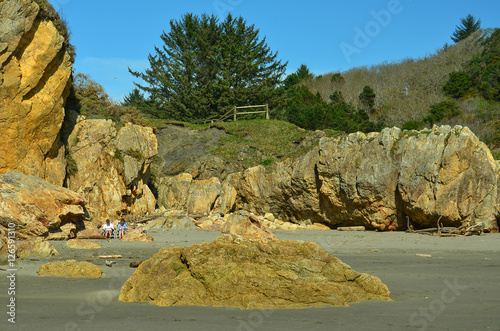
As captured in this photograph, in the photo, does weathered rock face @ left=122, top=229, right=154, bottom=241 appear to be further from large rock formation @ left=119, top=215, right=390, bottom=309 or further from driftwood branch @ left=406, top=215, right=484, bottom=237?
driftwood branch @ left=406, top=215, right=484, bottom=237

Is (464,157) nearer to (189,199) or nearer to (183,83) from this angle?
(189,199)

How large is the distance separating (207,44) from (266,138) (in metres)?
15.0

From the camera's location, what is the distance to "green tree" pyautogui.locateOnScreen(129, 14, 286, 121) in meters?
43.6

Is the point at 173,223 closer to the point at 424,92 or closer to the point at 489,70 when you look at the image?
the point at 489,70

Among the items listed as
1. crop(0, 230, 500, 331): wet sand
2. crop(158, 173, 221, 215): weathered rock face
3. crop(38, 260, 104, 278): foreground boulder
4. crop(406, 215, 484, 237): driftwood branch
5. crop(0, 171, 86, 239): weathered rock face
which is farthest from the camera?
crop(158, 173, 221, 215): weathered rock face

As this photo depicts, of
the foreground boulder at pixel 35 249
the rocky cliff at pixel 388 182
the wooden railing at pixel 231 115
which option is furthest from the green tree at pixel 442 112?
the foreground boulder at pixel 35 249

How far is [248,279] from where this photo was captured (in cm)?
632

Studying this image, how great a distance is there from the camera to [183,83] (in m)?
45.9

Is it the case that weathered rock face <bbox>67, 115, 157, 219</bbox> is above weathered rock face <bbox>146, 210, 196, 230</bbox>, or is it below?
above

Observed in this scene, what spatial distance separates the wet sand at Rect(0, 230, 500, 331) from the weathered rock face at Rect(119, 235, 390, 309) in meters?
0.25

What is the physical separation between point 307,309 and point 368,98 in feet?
167

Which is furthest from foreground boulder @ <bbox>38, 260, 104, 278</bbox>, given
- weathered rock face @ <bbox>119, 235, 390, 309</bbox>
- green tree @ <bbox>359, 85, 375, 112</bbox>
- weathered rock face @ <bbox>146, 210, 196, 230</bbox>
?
green tree @ <bbox>359, 85, 375, 112</bbox>

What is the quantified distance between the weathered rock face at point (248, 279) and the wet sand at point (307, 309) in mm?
247

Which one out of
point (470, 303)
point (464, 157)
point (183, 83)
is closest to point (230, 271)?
point (470, 303)
